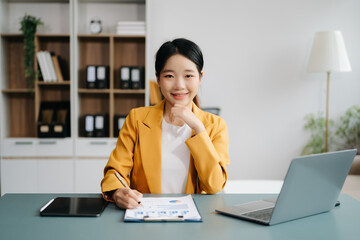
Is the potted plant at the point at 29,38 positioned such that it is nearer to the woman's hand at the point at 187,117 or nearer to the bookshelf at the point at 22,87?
the bookshelf at the point at 22,87

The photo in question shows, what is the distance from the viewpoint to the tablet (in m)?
1.09

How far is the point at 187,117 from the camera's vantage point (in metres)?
1.42

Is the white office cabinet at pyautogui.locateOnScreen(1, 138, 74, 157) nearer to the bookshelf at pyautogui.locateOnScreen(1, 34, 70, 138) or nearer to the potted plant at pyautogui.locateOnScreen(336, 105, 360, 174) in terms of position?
the bookshelf at pyautogui.locateOnScreen(1, 34, 70, 138)

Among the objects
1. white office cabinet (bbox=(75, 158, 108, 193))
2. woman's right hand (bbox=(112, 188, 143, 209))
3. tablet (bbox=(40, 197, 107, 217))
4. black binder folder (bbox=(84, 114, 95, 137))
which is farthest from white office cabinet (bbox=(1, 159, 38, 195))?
woman's right hand (bbox=(112, 188, 143, 209))

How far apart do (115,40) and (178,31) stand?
0.69 metres

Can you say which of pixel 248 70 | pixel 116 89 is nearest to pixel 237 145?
pixel 248 70

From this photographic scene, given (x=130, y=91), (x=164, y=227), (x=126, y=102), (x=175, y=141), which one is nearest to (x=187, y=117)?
(x=175, y=141)

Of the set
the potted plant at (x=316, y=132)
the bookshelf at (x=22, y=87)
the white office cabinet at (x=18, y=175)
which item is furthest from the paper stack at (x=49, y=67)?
the potted plant at (x=316, y=132)

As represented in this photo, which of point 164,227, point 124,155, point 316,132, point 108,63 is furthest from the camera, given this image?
point 316,132

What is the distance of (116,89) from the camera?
140 inches

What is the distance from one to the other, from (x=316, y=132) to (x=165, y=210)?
3183 millimetres

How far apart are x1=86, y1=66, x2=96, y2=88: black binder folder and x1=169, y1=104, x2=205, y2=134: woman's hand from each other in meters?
2.21

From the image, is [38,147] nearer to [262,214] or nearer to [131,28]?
[131,28]

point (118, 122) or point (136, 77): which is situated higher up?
point (136, 77)
